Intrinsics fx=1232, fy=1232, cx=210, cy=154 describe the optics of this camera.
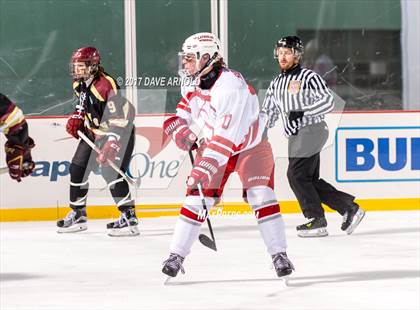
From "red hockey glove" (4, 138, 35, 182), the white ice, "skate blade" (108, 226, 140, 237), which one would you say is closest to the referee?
the white ice

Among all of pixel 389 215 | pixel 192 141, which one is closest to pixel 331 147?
pixel 389 215

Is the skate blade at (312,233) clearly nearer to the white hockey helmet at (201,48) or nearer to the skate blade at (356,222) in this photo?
the skate blade at (356,222)

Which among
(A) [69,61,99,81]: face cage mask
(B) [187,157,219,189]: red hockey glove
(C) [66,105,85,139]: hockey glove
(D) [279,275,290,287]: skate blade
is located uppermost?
(A) [69,61,99,81]: face cage mask

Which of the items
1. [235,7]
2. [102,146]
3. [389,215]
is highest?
[235,7]

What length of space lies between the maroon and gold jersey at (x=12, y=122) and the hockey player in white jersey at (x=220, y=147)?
90 cm

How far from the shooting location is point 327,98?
6637mm

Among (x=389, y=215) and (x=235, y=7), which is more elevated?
(x=235, y=7)

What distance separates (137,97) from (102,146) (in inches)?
46.7

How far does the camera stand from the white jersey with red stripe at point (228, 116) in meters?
4.90

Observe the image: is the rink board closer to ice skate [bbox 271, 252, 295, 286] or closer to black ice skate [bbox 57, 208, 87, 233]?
black ice skate [bbox 57, 208, 87, 233]

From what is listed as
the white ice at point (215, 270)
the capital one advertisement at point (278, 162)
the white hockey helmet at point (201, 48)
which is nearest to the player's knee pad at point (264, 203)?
the white ice at point (215, 270)

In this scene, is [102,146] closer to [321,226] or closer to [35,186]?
[35,186]

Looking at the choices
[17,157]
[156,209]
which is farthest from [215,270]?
[156,209]

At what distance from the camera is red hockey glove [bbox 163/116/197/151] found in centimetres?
515
